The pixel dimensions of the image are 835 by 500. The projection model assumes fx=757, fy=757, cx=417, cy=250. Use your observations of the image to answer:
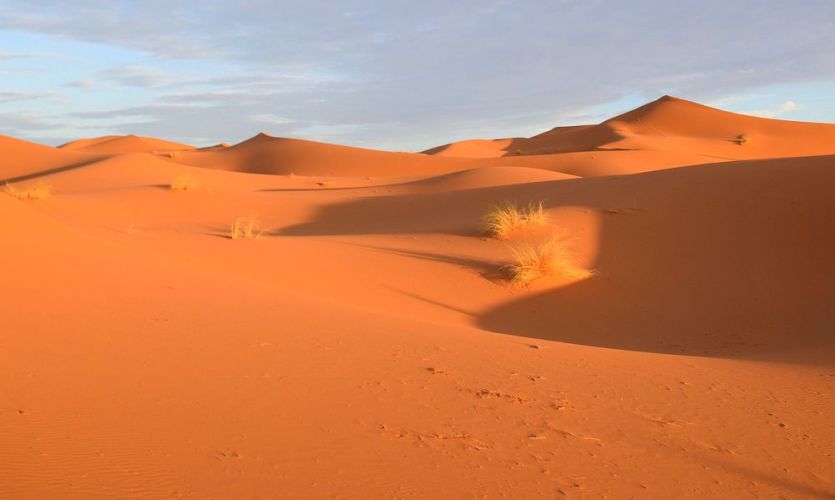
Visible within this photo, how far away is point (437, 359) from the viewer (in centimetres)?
560

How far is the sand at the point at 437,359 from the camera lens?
3.62 m

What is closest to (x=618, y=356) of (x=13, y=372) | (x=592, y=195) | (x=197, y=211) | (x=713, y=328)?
(x=713, y=328)

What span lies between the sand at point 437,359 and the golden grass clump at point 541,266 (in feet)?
0.37

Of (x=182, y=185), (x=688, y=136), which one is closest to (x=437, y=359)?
(x=182, y=185)

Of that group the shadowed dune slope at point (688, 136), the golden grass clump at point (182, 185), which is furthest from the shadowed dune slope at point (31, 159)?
the shadowed dune slope at point (688, 136)

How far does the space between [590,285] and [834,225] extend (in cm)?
444

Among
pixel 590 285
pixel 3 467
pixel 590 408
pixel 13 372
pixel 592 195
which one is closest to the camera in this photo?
pixel 3 467

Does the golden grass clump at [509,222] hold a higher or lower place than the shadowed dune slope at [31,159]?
lower

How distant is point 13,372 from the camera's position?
4312 millimetres

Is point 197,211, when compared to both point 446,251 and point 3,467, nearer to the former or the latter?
point 446,251

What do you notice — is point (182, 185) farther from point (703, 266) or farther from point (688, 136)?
point (688, 136)

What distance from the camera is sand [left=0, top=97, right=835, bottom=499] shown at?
11.9 feet

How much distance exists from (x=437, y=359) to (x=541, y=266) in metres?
5.95

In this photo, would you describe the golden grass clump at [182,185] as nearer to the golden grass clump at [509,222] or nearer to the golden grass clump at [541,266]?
the golden grass clump at [509,222]
